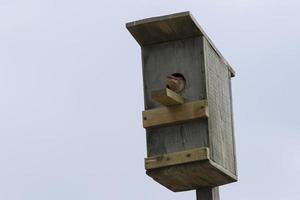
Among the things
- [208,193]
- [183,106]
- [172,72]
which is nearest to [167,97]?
[183,106]

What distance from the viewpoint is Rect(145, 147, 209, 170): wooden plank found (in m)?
7.19

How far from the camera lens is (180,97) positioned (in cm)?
740

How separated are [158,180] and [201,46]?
0.94 metres

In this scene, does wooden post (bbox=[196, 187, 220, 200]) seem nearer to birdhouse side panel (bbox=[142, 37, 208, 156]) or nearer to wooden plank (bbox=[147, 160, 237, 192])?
wooden plank (bbox=[147, 160, 237, 192])

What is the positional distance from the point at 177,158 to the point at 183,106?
370 mm

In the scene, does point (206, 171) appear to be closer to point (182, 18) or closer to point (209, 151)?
point (209, 151)

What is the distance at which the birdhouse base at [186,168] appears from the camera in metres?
7.20

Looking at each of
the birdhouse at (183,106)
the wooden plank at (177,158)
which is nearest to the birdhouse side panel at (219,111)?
the birdhouse at (183,106)

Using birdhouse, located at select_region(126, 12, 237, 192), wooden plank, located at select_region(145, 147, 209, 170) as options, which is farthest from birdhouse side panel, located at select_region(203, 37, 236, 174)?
wooden plank, located at select_region(145, 147, 209, 170)

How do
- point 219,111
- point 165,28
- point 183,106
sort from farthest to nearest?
1. point 219,111
2. point 165,28
3. point 183,106

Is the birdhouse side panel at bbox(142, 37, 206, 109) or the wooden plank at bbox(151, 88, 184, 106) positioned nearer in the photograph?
the wooden plank at bbox(151, 88, 184, 106)

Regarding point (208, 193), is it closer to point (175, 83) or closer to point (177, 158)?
point (177, 158)

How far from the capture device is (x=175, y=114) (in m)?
7.40

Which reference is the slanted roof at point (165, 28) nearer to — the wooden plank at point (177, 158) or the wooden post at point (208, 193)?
the wooden plank at point (177, 158)
